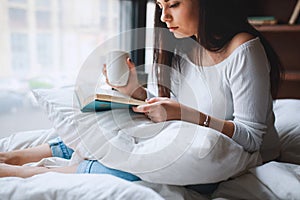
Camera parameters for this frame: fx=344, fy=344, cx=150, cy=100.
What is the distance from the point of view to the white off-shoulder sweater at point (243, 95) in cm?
94

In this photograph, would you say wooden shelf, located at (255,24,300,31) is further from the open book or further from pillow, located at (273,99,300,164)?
the open book

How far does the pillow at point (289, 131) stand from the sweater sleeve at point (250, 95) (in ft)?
0.91

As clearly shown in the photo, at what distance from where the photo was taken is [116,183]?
0.68 m

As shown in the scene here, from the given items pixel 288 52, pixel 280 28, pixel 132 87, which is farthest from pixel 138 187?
pixel 288 52

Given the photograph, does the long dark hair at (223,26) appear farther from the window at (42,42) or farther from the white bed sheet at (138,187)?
the window at (42,42)

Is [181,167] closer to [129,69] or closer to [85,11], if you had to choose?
[129,69]

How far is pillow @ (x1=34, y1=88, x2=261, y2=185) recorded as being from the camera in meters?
0.75

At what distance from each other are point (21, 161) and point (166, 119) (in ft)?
1.58

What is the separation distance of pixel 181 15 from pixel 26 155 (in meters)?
0.65

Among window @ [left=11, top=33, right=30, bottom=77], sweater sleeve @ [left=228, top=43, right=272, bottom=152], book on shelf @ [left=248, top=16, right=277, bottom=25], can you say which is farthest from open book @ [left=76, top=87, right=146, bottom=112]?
book on shelf @ [left=248, top=16, right=277, bottom=25]

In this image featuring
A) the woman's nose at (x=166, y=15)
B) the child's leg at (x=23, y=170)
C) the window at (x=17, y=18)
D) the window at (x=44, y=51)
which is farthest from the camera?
the window at (x=44, y=51)

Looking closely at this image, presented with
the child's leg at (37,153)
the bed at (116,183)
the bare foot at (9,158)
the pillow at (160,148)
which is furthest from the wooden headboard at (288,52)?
the bare foot at (9,158)

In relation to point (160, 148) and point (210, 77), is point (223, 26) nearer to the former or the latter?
point (210, 77)

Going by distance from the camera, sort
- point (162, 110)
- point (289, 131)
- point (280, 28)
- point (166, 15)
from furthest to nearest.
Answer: point (280, 28) < point (289, 131) < point (166, 15) < point (162, 110)
